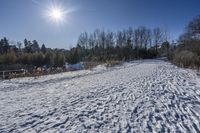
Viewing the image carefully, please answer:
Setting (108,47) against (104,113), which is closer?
(104,113)

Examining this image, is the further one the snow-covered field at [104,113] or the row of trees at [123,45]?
the row of trees at [123,45]

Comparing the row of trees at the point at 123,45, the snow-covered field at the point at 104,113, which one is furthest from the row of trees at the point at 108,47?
the snow-covered field at the point at 104,113

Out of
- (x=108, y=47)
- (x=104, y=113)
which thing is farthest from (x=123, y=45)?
(x=104, y=113)

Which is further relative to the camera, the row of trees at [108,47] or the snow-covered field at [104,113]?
the row of trees at [108,47]

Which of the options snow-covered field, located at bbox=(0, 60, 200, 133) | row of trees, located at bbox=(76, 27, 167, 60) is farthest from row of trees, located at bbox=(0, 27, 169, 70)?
snow-covered field, located at bbox=(0, 60, 200, 133)

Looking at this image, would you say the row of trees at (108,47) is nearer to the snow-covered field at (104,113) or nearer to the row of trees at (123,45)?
the row of trees at (123,45)

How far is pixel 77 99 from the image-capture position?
22.1 feet

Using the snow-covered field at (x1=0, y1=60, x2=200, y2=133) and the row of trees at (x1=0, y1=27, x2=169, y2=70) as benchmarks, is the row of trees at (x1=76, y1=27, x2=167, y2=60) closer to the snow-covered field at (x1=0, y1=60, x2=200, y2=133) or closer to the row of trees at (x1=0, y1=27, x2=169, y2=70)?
the row of trees at (x1=0, y1=27, x2=169, y2=70)

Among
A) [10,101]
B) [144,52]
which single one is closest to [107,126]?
[10,101]

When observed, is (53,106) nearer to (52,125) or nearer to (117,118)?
(52,125)

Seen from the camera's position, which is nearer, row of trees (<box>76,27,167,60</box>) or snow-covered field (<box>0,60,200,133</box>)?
snow-covered field (<box>0,60,200,133</box>)

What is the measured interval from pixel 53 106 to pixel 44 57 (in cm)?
4331

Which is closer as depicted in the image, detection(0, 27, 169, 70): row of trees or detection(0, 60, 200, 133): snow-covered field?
detection(0, 60, 200, 133): snow-covered field

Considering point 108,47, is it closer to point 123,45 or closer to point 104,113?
point 123,45
